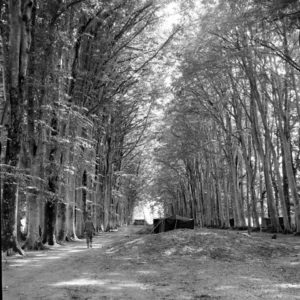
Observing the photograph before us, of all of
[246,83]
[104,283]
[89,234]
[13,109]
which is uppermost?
[246,83]

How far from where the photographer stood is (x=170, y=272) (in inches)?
364

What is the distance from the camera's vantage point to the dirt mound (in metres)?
11.8

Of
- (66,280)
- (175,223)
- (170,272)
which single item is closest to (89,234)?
(175,223)

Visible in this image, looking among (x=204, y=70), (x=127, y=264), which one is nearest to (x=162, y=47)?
(x=204, y=70)

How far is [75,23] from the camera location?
723 inches

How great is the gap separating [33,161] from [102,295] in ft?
33.3

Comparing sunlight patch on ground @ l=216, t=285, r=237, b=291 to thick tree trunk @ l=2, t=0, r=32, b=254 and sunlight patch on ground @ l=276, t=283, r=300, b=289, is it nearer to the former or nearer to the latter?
sunlight patch on ground @ l=276, t=283, r=300, b=289

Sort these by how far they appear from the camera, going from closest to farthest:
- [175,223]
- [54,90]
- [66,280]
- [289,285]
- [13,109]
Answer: [289,285]
[66,280]
[13,109]
[54,90]
[175,223]

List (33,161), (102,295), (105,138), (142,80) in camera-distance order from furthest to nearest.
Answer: (105,138), (142,80), (33,161), (102,295)

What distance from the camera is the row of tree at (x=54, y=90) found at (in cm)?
1190

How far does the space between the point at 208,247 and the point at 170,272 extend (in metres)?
3.53

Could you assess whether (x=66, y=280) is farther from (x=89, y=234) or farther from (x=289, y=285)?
(x=89, y=234)

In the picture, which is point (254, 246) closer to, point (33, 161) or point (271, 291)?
point (271, 291)

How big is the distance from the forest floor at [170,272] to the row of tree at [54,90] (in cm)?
257
